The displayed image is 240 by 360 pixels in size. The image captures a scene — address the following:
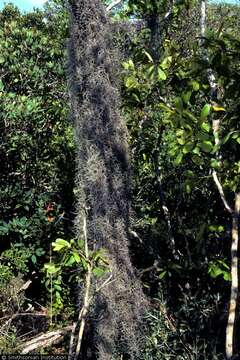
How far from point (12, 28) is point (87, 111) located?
205 centimetres

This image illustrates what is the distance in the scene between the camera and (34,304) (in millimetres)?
5219

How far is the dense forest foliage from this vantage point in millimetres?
3053

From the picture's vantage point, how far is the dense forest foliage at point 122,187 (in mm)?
3053

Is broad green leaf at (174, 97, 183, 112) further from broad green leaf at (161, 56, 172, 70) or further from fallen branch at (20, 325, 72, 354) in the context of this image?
fallen branch at (20, 325, 72, 354)

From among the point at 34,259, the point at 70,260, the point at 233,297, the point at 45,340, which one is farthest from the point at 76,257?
the point at 34,259

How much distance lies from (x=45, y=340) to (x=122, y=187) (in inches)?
54.1

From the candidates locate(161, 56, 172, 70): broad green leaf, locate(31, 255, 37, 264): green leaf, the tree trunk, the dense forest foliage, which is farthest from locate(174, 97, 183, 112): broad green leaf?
locate(31, 255, 37, 264): green leaf

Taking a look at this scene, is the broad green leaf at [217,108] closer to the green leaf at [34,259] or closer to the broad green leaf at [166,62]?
the broad green leaf at [166,62]

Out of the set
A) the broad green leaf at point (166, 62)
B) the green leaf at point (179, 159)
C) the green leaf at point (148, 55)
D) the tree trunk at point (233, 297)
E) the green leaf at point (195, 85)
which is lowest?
the tree trunk at point (233, 297)

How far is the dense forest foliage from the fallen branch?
1cm

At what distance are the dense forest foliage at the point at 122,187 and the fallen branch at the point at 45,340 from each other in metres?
0.01

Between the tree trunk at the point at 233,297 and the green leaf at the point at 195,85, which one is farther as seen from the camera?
the green leaf at the point at 195,85

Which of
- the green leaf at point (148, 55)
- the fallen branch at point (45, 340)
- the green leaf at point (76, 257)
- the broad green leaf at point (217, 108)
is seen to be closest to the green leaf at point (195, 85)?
the broad green leaf at point (217, 108)

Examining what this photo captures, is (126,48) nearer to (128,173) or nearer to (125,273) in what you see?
(128,173)
